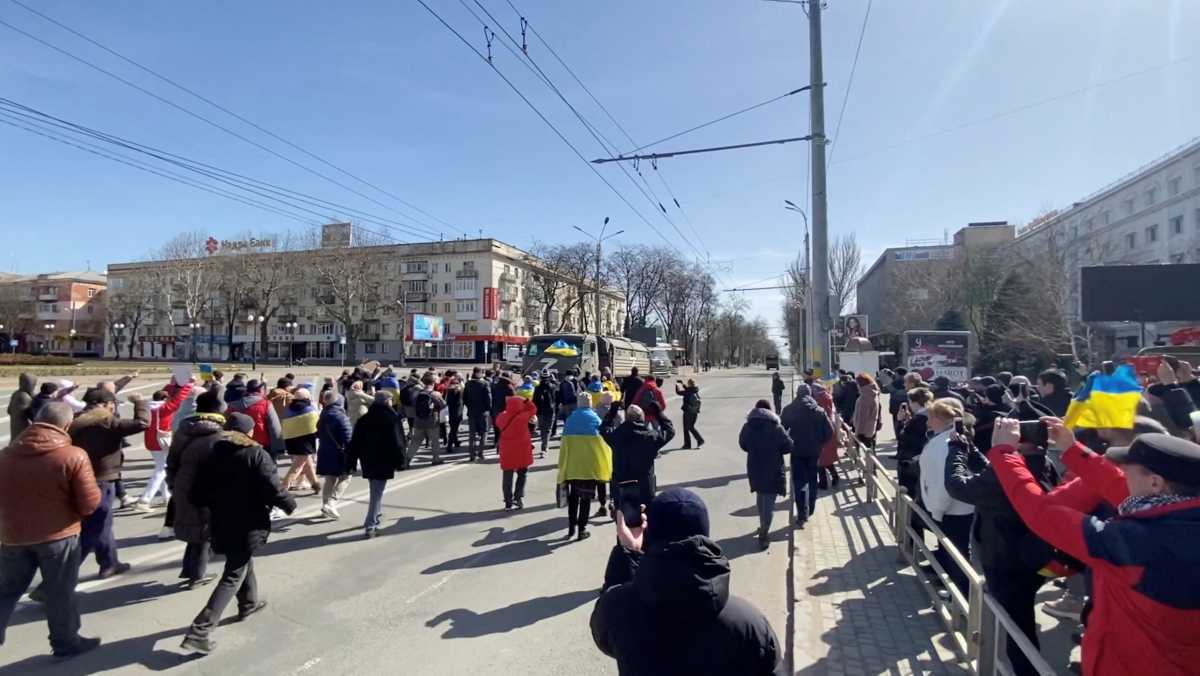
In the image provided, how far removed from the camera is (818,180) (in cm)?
1356

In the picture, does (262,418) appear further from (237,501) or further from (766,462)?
(766,462)

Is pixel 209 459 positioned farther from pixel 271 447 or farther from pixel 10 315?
pixel 10 315

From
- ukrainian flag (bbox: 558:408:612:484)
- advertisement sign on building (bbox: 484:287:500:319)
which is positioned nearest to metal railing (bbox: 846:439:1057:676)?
ukrainian flag (bbox: 558:408:612:484)

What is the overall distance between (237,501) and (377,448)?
2341 mm

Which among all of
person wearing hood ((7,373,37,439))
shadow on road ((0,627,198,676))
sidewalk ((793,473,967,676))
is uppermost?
person wearing hood ((7,373,37,439))

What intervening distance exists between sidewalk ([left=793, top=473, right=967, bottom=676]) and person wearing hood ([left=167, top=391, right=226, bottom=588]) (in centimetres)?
469

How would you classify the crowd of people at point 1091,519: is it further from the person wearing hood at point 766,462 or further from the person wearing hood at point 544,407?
the person wearing hood at point 544,407

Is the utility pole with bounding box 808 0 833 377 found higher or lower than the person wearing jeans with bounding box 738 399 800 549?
higher

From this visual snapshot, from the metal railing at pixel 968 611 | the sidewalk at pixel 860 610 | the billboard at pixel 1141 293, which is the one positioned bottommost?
the sidewalk at pixel 860 610

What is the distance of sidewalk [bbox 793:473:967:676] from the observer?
417 centimetres

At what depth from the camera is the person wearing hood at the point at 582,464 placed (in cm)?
691

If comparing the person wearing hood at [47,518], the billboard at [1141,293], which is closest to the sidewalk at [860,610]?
the person wearing hood at [47,518]

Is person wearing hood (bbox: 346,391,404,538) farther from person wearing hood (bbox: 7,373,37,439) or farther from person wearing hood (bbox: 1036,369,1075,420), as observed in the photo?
person wearing hood (bbox: 1036,369,1075,420)

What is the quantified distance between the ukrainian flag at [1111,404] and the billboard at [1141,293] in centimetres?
2213
